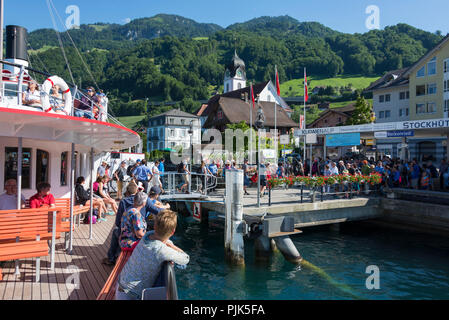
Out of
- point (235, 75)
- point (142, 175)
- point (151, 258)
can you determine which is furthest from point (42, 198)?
point (235, 75)

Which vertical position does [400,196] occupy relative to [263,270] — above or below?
above

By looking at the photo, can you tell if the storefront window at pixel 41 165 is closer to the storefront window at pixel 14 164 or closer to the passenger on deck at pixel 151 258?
the storefront window at pixel 14 164

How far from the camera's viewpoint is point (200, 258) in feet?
41.1

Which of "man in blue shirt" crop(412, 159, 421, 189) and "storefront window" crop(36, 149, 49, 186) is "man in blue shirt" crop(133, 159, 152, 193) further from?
"man in blue shirt" crop(412, 159, 421, 189)

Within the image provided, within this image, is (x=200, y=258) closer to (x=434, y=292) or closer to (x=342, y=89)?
(x=434, y=292)

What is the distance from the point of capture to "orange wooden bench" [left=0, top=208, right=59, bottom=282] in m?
5.79

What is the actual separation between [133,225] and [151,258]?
1.89 metres

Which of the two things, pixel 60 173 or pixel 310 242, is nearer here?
pixel 60 173

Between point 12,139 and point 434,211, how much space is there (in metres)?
15.9

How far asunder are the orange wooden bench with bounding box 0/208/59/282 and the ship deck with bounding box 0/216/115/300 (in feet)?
1.04

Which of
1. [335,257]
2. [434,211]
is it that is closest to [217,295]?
[335,257]

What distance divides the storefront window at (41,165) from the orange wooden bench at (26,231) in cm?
337

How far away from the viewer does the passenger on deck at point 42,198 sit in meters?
7.30
